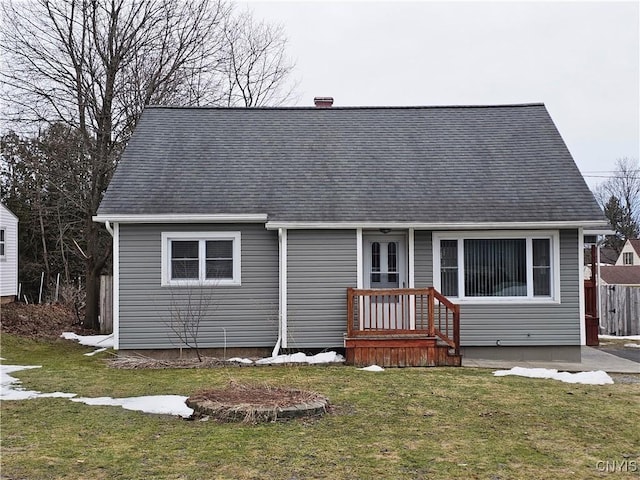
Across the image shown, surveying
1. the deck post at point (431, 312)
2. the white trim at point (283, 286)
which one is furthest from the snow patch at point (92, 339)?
the deck post at point (431, 312)

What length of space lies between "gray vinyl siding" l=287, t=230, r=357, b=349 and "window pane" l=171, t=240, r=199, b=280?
1770mm

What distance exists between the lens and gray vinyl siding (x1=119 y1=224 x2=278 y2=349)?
1162 centimetres

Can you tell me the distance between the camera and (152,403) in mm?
7660

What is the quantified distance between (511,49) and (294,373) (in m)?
14.1

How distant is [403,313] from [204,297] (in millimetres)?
3692

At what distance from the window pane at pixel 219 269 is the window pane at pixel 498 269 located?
446 cm

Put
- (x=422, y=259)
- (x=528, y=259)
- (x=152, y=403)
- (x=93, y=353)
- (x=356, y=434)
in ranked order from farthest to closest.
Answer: (x=93, y=353), (x=422, y=259), (x=528, y=259), (x=152, y=403), (x=356, y=434)

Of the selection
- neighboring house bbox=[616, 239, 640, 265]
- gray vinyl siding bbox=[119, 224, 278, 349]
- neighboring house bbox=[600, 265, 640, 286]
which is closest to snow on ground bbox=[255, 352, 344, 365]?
gray vinyl siding bbox=[119, 224, 278, 349]

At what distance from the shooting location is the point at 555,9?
14.6 metres

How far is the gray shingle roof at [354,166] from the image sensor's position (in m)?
11.8

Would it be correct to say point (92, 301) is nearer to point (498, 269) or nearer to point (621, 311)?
point (498, 269)

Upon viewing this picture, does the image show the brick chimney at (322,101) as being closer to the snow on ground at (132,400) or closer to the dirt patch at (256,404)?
the dirt patch at (256,404)

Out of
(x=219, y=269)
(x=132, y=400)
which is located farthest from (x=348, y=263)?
(x=132, y=400)

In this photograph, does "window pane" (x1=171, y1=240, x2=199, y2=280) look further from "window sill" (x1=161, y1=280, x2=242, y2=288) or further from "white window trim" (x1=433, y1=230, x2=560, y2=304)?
"white window trim" (x1=433, y1=230, x2=560, y2=304)
